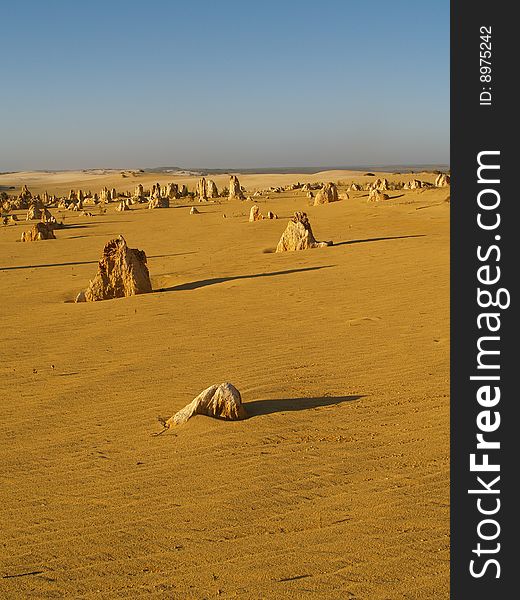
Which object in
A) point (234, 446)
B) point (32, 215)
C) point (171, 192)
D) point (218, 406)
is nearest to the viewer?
point (234, 446)

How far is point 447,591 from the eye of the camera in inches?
125

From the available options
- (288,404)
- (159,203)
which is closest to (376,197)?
(159,203)

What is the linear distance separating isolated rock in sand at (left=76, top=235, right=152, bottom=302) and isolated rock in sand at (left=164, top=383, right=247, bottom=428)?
674 centimetres

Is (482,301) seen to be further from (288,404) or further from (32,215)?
(32,215)

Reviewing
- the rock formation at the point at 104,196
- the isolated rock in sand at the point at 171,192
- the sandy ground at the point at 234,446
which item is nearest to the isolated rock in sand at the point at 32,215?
the rock formation at the point at 104,196

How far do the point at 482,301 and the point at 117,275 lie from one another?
9.79 meters

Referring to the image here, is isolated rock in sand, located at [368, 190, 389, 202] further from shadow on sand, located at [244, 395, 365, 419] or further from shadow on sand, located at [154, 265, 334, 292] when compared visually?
shadow on sand, located at [244, 395, 365, 419]

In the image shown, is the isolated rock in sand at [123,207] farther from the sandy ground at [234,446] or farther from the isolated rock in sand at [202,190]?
the sandy ground at [234,446]

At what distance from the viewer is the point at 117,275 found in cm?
1204

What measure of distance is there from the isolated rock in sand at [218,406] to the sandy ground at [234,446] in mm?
91

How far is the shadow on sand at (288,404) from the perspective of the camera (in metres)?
5.66

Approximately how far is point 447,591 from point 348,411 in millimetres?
2478

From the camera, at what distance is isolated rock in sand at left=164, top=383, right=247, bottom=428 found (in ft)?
17.9

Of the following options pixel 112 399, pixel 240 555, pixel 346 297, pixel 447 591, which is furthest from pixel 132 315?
pixel 447 591
